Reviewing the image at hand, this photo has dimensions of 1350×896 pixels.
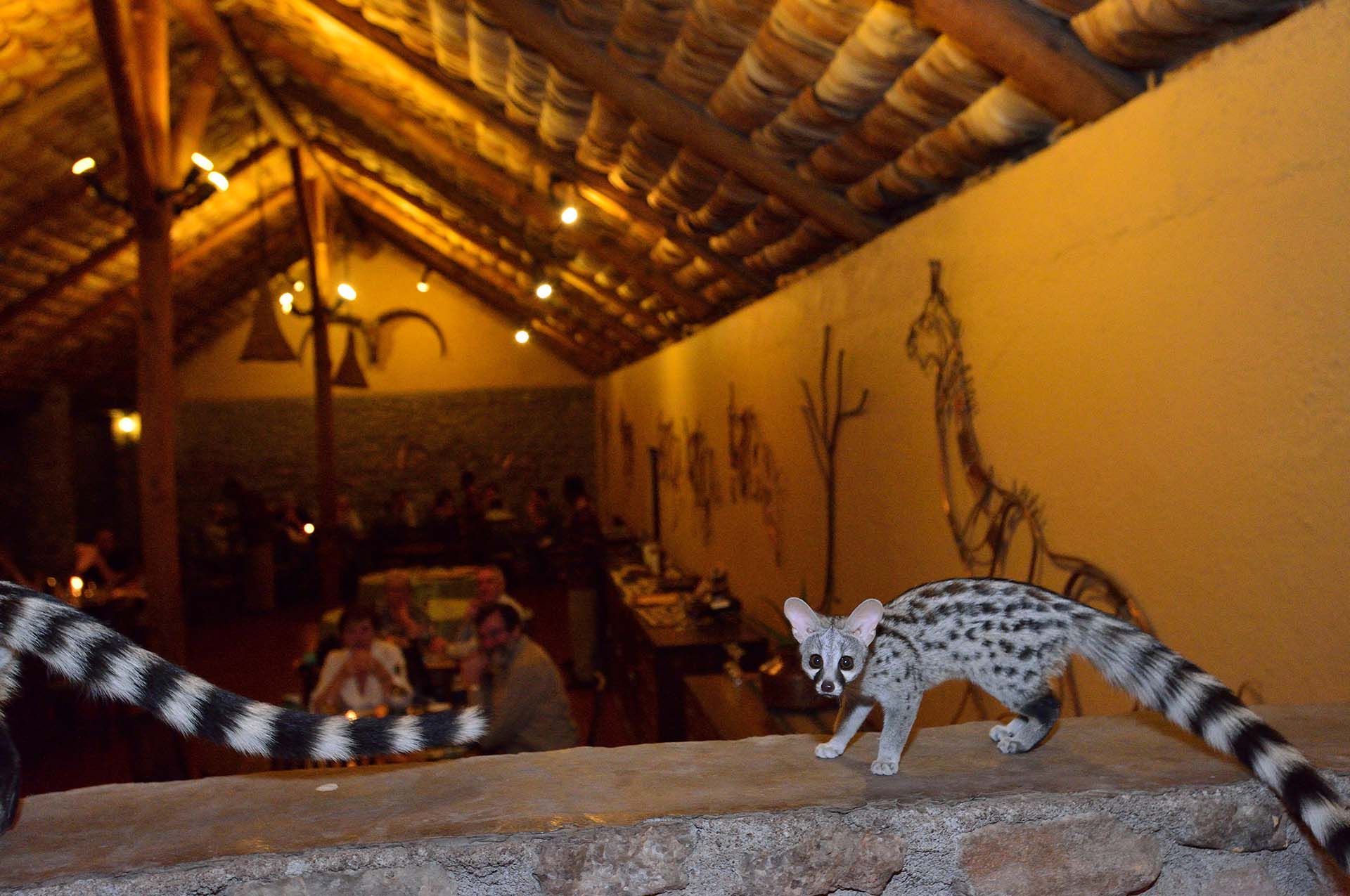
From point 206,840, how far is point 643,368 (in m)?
11.2

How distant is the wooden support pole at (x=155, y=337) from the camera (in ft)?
20.9

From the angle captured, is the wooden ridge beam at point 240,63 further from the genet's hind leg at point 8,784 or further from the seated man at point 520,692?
the genet's hind leg at point 8,784

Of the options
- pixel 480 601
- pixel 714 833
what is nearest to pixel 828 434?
pixel 480 601

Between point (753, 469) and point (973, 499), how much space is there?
3.55 meters

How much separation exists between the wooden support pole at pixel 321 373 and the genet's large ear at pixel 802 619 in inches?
427

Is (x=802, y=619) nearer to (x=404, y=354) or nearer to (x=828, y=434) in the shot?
(x=828, y=434)

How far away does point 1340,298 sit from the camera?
202 centimetres

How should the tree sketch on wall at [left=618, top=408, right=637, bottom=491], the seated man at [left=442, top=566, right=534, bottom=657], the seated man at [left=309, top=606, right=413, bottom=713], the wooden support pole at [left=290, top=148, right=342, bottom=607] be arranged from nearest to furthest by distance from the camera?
the seated man at [left=309, top=606, right=413, bottom=713] → the seated man at [left=442, top=566, right=534, bottom=657] → the wooden support pole at [left=290, top=148, right=342, bottom=607] → the tree sketch on wall at [left=618, top=408, right=637, bottom=491]

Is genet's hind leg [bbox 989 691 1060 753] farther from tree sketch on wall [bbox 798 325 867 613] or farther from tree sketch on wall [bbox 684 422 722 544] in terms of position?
tree sketch on wall [bbox 684 422 722 544]

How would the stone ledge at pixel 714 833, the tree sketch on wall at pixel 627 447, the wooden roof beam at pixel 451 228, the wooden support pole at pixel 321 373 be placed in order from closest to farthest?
1. the stone ledge at pixel 714 833
2. the wooden roof beam at pixel 451 228
3. the wooden support pole at pixel 321 373
4. the tree sketch on wall at pixel 627 447

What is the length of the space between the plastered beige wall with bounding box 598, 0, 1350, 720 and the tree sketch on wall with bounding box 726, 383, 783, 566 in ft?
7.65

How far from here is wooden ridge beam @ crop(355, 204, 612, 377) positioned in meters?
15.5

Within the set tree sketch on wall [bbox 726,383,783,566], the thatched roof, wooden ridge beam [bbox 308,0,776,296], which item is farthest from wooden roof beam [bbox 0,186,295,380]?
tree sketch on wall [bbox 726,383,783,566]

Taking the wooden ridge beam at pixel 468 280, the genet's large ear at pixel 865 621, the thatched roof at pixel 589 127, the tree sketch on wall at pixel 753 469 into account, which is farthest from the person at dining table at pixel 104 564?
the genet's large ear at pixel 865 621
